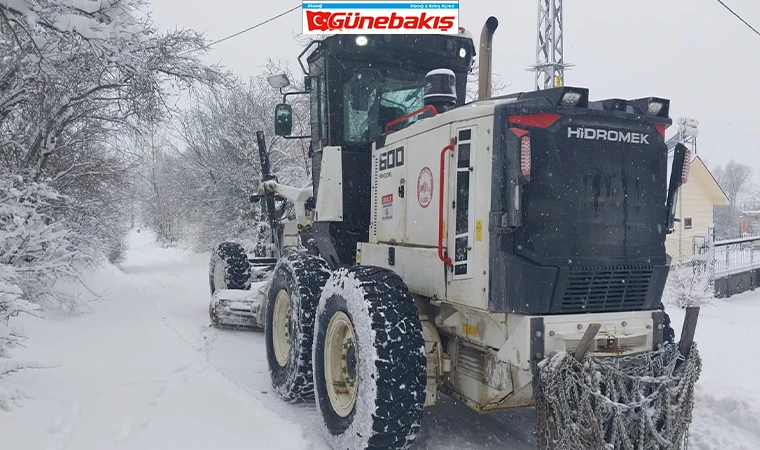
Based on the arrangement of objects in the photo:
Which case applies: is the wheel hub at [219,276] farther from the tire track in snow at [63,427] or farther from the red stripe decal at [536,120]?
the red stripe decal at [536,120]

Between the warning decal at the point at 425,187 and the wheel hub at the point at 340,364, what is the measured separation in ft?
3.08

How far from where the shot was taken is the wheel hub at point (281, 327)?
566 centimetres

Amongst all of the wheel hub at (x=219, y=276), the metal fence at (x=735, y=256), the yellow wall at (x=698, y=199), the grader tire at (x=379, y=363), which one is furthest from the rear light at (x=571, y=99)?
the yellow wall at (x=698, y=199)

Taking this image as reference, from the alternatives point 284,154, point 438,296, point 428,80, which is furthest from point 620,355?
point 284,154

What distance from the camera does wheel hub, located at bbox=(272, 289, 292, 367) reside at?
5.66 m

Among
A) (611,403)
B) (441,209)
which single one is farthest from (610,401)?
(441,209)

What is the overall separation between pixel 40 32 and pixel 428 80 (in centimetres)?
409

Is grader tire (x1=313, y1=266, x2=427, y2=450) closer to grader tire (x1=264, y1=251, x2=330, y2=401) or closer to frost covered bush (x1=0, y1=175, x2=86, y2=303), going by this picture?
grader tire (x1=264, y1=251, x2=330, y2=401)

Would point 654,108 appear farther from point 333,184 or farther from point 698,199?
point 698,199

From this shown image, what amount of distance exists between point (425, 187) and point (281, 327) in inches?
98.9

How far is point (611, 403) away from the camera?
3.09 metres

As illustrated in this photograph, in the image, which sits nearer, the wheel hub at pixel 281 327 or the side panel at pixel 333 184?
the side panel at pixel 333 184

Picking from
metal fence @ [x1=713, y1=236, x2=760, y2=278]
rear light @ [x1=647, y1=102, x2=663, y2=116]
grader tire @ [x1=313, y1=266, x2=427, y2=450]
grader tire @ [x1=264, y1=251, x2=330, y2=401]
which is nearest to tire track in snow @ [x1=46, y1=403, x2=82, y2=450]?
grader tire @ [x1=264, y1=251, x2=330, y2=401]

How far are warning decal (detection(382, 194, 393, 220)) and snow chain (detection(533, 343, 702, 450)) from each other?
180 cm
